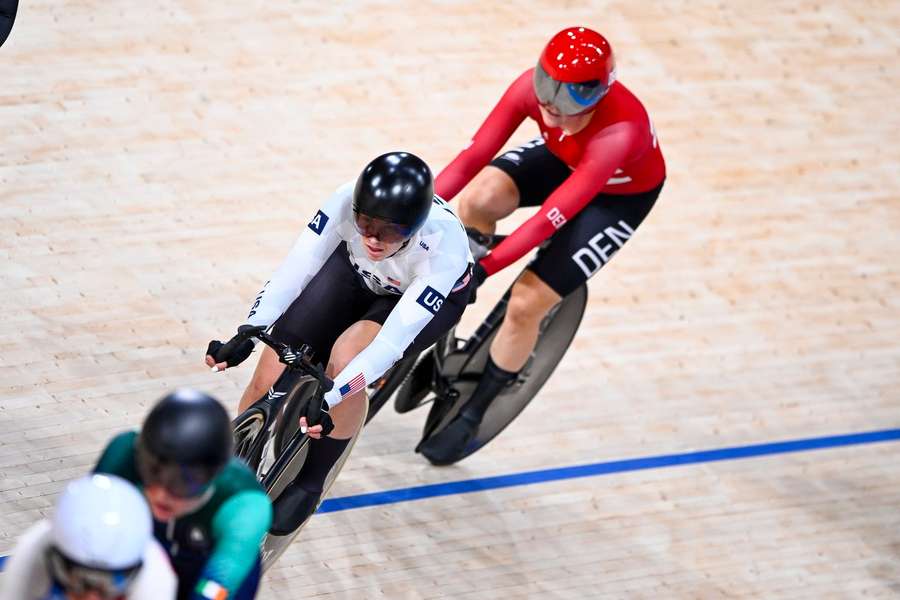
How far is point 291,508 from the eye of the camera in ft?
12.0

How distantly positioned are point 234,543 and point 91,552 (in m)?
0.49

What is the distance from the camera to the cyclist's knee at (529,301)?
422 centimetres

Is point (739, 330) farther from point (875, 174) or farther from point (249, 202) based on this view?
point (249, 202)

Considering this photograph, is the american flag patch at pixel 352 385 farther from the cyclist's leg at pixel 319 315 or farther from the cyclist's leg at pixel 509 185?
the cyclist's leg at pixel 509 185

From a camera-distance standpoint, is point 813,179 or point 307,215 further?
point 813,179

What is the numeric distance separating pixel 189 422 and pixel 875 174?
16.7 ft

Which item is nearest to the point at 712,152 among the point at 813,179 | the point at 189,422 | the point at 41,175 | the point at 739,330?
the point at 813,179

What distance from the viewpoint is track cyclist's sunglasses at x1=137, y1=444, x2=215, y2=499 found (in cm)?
214

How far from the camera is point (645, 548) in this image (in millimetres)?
4406

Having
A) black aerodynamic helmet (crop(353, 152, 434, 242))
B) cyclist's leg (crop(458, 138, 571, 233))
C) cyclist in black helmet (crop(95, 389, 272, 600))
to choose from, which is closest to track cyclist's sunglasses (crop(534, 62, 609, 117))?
cyclist's leg (crop(458, 138, 571, 233))

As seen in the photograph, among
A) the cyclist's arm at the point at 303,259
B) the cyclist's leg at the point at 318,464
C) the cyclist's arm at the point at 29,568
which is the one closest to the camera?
the cyclist's arm at the point at 29,568

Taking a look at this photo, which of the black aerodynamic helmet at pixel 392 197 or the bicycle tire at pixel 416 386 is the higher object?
the black aerodynamic helmet at pixel 392 197

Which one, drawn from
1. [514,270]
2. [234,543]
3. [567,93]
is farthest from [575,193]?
[234,543]

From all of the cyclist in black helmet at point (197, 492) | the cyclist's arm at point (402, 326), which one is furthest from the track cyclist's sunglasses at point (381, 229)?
the cyclist in black helmet at point (197, 492)
